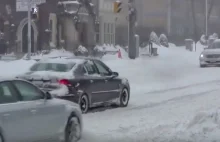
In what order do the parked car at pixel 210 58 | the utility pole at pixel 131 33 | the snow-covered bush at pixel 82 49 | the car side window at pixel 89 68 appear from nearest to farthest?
the car side window at pixel 89 68, the parked car at pixel 210 58, the utility pole at pixel 131 33, the snow-covered bush at pixel 82 49

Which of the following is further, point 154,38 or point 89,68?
point 154,38

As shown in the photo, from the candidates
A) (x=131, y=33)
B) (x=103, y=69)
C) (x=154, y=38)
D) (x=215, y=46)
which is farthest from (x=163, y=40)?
(x=103, y=69)

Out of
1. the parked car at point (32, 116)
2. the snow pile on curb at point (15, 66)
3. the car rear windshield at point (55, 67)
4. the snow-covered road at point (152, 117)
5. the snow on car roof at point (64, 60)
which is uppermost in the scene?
the snow on car roof at point (64, 60)

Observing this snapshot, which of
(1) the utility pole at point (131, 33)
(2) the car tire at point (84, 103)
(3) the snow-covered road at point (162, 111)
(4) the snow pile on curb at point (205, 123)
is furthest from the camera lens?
(1) the utility pole at point (131, 33)

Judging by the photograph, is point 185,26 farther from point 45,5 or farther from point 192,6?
point 45,5

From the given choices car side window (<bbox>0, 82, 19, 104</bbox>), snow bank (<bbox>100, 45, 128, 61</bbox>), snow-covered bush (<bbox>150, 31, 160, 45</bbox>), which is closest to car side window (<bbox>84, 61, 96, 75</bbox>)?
car side window (<bbox>0, 82, 19, 104</bbox>)

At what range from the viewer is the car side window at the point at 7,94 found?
10797 millimetres

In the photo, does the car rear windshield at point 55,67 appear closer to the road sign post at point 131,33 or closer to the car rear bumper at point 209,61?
the car rear bumper at point 209,61

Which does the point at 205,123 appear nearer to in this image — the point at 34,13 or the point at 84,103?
the point at 84,103

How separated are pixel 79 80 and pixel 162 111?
2606 mm

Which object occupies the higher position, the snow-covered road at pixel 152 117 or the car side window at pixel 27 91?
the car side window at pixel 27 91

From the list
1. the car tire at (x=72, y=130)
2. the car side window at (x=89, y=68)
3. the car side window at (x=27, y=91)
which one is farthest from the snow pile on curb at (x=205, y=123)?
the car side window at (x=89, y=68)

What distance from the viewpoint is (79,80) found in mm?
17734

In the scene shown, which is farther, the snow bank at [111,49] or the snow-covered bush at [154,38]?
the snow-covered bush at [154,38]
